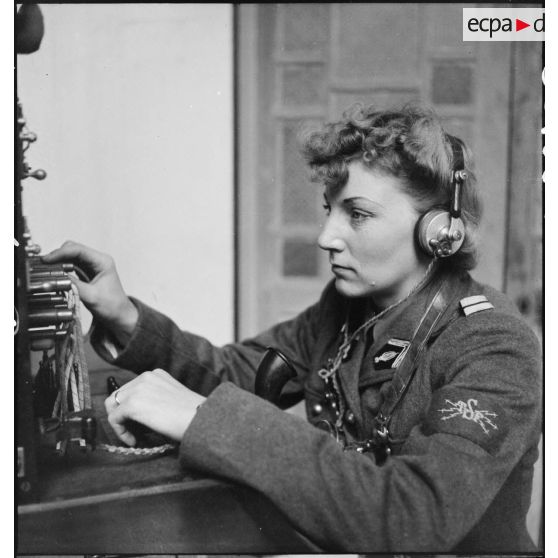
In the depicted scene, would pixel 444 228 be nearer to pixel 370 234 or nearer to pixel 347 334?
pixel 370 234

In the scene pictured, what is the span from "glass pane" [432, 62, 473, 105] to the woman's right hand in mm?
1037

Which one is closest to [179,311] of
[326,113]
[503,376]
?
[326,113]

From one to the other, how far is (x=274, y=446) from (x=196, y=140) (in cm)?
112

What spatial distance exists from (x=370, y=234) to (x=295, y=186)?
36.5 inches

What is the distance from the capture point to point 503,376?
96 cm

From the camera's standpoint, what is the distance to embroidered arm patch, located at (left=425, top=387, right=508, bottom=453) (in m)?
0.89

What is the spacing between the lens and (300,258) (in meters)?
2.10

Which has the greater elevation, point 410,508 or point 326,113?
point 326,113

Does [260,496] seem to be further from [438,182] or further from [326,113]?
[326,113]

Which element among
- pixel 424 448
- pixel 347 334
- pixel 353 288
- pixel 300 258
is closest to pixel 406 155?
pixel 353 288

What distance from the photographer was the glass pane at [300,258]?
6.84 feet

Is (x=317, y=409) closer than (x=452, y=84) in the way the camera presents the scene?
Yes
